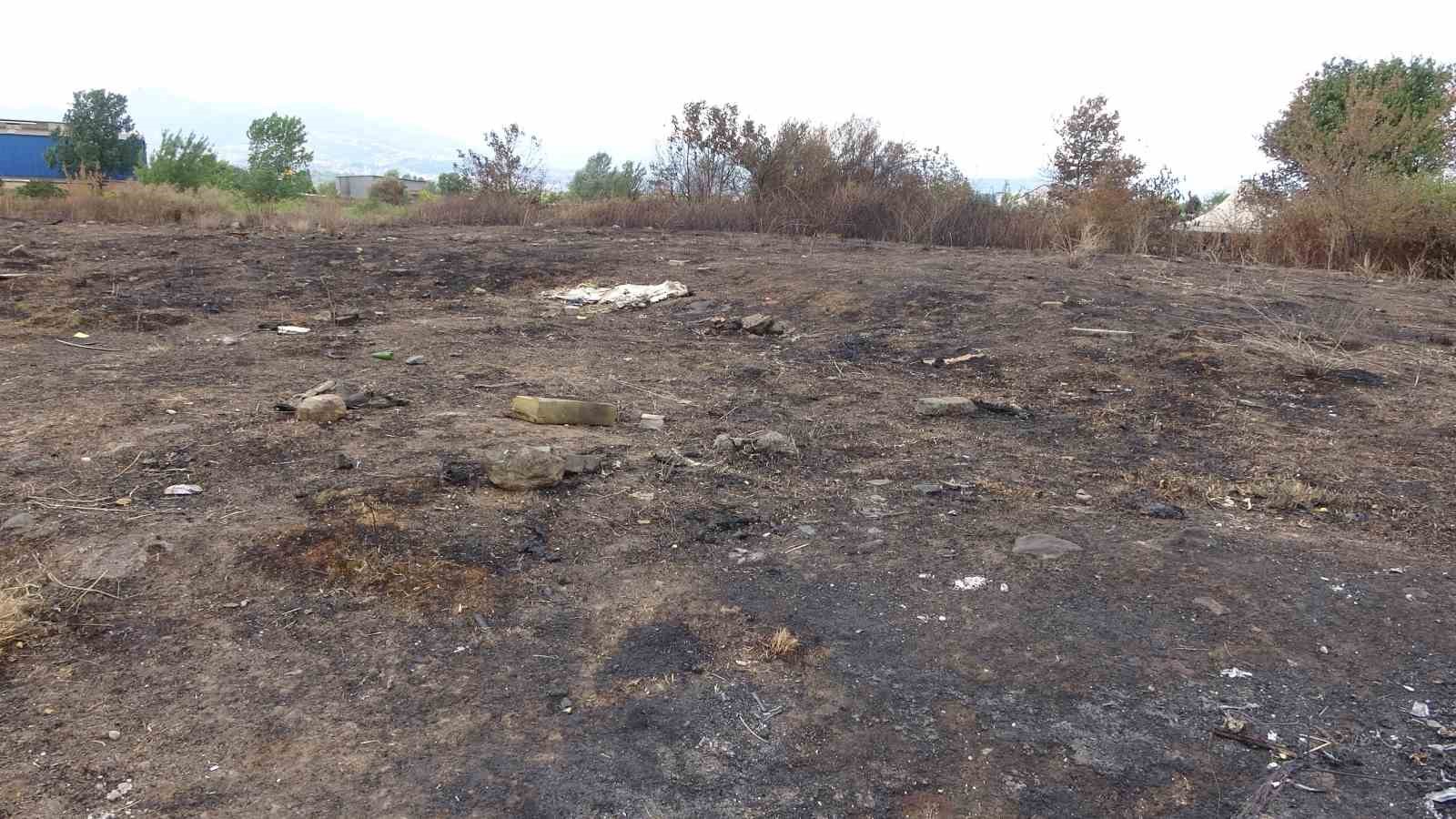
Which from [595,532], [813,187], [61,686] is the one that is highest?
[813,187]

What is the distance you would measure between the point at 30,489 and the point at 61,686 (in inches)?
54.5

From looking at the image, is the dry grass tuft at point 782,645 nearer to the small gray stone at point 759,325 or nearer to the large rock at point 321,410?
the large rock at point 321,410

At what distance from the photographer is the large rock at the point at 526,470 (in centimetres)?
337

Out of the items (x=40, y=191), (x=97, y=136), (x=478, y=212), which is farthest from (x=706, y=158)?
(x=97, y=136)

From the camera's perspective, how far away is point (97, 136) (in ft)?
77.5

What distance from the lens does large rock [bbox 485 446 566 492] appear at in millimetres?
3371

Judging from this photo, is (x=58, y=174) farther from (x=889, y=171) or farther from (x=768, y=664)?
(x=768, y=664)

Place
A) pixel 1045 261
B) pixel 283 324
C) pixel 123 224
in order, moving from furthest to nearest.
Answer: pixel 123 224
pixel 1045 261
pixel 283 324

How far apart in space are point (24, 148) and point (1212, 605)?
35278 mm

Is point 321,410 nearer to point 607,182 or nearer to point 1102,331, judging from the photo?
point 1102,331

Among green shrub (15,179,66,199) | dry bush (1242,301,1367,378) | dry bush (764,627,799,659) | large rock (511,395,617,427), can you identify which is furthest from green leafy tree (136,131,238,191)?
dry bush (764,627,799,659)

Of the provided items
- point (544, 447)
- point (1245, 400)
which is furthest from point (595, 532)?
point (1245, 400)

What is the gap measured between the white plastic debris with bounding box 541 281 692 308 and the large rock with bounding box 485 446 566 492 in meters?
4.56

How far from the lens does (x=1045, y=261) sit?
32.8 feet
